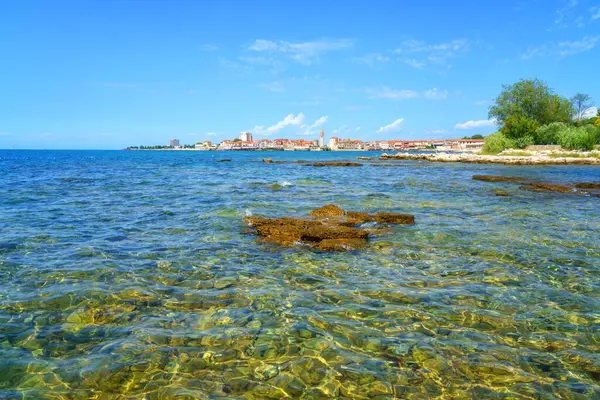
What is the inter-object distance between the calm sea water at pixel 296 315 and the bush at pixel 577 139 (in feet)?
242

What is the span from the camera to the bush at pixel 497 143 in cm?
8051

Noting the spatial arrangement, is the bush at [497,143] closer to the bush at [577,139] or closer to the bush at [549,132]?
the bush at [549,132]

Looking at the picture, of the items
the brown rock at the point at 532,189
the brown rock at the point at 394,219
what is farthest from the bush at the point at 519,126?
the brown rock at the point at 394,219

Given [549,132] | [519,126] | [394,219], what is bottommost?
[394,219]

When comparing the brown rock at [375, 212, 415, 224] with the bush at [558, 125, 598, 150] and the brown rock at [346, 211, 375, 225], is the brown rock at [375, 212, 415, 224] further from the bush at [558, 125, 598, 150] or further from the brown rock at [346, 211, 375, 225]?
the bush at [558, 125, 598, 150]

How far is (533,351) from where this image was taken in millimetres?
5312

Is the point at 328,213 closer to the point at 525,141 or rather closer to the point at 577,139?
the point at 577,139

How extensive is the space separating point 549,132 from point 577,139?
6461 mm

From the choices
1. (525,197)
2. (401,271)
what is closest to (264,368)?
(401,271)

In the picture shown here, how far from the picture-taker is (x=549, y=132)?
3029 inches

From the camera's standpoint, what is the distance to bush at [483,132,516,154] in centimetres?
8051

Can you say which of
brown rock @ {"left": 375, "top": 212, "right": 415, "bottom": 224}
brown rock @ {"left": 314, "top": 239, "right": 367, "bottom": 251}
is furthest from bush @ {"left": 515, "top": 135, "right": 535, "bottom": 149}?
brown rock @ {"left": 314, "top": 239, "right": 367, "bottom": 251}

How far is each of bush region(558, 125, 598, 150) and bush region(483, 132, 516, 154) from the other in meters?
9.07

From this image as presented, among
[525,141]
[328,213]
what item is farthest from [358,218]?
[525,141]
